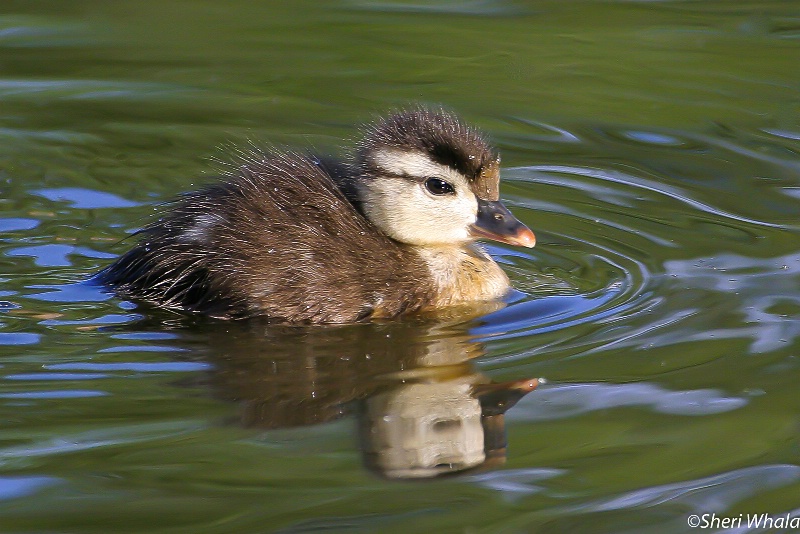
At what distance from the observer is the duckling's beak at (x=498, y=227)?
6656 mm

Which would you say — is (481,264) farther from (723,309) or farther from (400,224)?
(723,309)

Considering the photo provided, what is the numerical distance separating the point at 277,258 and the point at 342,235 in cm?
34

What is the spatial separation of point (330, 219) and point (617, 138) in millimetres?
3304

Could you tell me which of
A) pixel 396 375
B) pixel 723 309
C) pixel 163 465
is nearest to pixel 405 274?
pixel 396 375

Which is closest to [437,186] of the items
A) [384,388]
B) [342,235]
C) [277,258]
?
[342,235]

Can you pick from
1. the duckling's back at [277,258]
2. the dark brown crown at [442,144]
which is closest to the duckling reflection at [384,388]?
the duckling's back at [277,258]

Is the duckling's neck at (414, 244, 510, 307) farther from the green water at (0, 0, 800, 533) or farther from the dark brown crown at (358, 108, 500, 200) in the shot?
the dark brown crown at (358, 108, 500, 200)

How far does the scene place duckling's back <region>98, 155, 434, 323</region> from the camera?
20.6 ft

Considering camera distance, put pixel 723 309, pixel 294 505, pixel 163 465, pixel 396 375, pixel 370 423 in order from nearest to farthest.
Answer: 1. pixel 294 505
2. pixel 163 465
3. pixel 370 423
4. pixel 396 375
5. pixel 723 309

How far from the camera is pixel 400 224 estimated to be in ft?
22.0

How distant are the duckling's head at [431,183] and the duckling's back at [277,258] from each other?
0.14 metres

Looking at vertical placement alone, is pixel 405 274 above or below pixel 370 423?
above

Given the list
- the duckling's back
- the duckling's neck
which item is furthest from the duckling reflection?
the duckling's neck

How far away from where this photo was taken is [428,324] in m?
6.43
